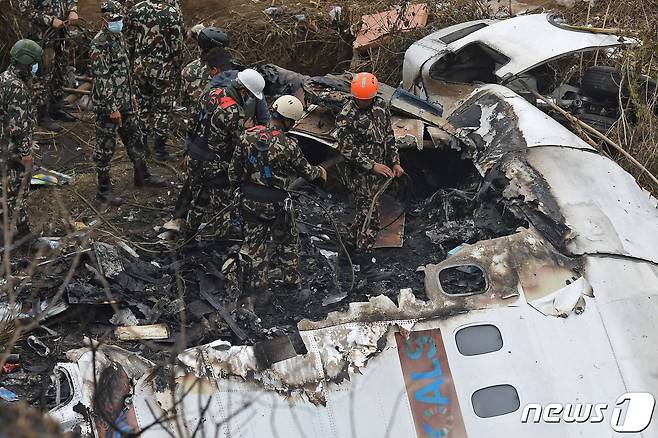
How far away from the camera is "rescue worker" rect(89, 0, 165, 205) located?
7.12m

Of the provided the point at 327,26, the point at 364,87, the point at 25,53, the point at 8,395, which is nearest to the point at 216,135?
the point at 364,87

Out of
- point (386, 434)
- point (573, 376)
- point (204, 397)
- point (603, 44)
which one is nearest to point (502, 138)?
point (603, 44)

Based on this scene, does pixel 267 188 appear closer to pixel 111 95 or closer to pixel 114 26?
pixel 111 95

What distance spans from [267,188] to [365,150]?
94 centimetres

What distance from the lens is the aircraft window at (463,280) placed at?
5078mm

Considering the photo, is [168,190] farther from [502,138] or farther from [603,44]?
[603,44]

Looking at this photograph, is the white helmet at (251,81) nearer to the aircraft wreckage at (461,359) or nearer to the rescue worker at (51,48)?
the aircraft wreckage at (461,359)

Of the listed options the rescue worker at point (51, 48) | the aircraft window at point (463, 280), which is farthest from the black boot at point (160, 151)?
the aircraft window at point (463, 280)

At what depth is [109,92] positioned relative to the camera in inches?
283

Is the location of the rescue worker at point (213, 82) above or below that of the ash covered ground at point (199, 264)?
above

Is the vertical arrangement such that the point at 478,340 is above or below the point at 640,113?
above

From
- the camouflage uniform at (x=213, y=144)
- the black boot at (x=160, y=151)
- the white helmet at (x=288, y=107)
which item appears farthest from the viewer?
the black boot at (x=160, y=151)

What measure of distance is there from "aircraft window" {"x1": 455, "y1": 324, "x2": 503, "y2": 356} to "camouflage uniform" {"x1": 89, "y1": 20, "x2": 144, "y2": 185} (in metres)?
4.14

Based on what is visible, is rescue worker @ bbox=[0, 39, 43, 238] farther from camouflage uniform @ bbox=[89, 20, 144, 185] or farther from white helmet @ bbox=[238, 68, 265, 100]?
white helmet @ bbox=[238, 68, 265, 100]
